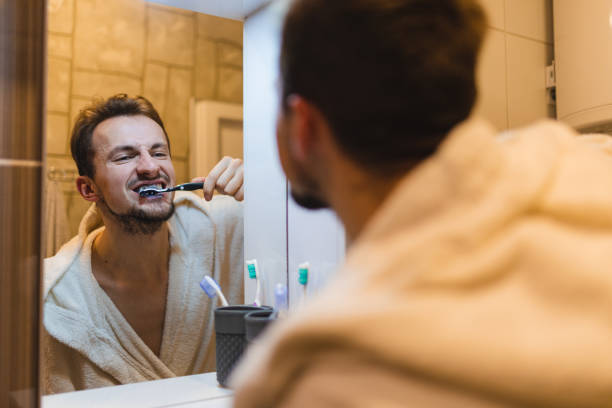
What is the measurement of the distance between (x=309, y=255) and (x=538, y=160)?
80cm

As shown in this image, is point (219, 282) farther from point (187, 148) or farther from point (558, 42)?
point (558, 42)

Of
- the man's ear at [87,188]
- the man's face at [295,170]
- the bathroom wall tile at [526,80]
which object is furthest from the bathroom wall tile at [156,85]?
the bathroom wall tile at [526,80]

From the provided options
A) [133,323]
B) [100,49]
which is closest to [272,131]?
[100,49]

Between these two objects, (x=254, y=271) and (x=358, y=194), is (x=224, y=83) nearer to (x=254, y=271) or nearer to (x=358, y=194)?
(x=254, y=271)

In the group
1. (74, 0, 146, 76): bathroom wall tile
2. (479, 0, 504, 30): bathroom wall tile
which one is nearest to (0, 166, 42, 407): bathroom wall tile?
(74, 0, 146, 76): bathroom wall tile

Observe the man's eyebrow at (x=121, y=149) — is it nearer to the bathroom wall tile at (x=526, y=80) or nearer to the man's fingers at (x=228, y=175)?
the man's fingers at (x=228, y=175)

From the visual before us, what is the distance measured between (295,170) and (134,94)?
2.59 ft

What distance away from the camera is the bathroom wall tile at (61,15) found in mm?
1106

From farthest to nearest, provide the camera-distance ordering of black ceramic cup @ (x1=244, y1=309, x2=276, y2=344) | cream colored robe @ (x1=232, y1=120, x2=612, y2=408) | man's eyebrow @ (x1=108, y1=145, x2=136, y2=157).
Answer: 1. man's eyebrow @ (x1=108, y1=145, x2=136, y2=157)
2. black ceramic cup @ (x1=244, y1=309, x2=276, y2=344)
3. cream colored robe @ (x1=232, y1=120, x2=612, y2=408)

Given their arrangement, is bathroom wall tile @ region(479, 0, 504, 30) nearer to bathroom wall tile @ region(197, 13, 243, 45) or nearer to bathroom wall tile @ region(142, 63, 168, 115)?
bathroom wall tile @ region(197, 13, 243, 45)

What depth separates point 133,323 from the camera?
1193mm

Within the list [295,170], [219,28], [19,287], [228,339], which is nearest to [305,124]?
[295,170]

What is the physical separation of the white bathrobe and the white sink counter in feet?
0.15

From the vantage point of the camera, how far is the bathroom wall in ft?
3.64
